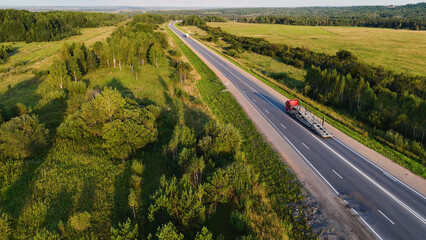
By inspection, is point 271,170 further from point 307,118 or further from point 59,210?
point 59,210

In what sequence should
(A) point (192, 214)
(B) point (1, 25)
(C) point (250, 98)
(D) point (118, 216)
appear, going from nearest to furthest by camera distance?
(A) point (192, 214) < (D) point (118, 216) < (C) point (250, 98) < (B) point (1, 25)

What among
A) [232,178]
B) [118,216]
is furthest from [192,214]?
[118,216]

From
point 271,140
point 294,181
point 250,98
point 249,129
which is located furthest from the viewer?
point 250,98

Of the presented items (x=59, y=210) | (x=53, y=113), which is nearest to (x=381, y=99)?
(x=59, y=210)

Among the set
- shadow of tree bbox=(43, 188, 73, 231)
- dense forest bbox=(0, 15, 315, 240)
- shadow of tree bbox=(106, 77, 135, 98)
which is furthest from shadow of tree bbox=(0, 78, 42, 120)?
shadow of tree bbox=(43, 188, 73, 231)

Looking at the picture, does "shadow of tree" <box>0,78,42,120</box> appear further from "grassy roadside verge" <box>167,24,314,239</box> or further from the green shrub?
"grassy roadside verge" <box>167,24,314,239</box>

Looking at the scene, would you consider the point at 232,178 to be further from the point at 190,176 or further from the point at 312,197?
the point at 312,197
